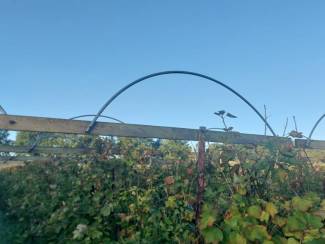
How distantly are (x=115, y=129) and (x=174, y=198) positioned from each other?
3.54 ft

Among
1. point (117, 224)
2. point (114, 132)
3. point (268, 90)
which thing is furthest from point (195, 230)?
point (268, 90)

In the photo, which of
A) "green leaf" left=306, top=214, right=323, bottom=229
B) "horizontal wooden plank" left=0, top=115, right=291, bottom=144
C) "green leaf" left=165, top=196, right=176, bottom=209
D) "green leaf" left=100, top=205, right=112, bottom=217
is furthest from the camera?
"horizontal wooden plank" left=0, top=115, right=291, bottom=144

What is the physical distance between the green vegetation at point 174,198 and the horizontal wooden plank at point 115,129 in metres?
0.20

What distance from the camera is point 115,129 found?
3547mm

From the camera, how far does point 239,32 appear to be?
26.1 ft

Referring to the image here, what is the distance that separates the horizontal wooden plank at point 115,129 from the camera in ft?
10.6

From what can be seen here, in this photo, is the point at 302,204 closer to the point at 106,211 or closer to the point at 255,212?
the point at 255,212

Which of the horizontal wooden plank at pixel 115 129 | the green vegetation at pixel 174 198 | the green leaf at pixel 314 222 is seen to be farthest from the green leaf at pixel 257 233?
the horizontal wooden plank at pixel 115 129

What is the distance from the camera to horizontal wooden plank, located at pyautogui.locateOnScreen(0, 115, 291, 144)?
10.6ft

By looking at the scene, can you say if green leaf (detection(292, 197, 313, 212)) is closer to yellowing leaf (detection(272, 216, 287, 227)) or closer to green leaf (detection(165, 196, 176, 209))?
yellowing leaf (detection(272, 216, 287, 227))

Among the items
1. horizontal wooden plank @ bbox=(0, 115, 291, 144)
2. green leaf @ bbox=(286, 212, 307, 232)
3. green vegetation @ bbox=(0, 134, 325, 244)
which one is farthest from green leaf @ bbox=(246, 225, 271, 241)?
horizontal wooden plank @ bbox=(0, 115, 291, 144)

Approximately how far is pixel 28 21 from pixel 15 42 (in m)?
0.90

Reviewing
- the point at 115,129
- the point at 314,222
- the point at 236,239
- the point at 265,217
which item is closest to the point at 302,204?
the point at 314,222

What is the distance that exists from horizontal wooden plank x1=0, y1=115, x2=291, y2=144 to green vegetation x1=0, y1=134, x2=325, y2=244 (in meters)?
0.20
